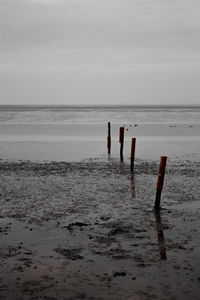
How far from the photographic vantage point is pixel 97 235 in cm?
1037

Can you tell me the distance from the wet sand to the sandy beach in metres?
0.02

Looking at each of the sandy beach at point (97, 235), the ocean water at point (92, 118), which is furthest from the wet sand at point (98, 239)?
the ocean water at point (92, 118)

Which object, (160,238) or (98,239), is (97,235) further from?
(160,238)

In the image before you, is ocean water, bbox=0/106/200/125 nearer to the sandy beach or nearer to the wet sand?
the sandy beach

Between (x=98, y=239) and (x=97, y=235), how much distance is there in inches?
13.9

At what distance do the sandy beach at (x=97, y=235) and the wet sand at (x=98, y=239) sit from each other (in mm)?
22

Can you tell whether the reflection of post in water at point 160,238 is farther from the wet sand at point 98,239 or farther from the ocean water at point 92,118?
the ocean water at point 92,118

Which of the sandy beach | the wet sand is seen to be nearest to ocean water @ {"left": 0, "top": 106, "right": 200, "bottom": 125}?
the sandy beach

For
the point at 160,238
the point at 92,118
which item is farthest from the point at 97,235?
the point at 92,118

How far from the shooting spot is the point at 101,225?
37.2ft

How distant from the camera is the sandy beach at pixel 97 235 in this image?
7398 millimetres

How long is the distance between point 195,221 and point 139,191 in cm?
468

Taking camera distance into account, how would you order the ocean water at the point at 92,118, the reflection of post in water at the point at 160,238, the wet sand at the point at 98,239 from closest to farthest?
1. the wet sand at the point at 98,239
2. the reflection of post in water at the point at 160,238
3. the ocean water at the point at 92,118

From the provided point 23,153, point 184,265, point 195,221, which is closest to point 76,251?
point 184,265
